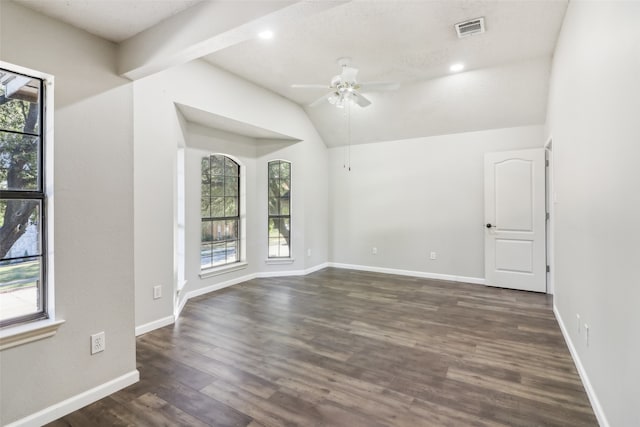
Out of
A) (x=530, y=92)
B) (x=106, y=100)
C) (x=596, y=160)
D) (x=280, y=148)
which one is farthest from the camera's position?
(x=280, y=148)

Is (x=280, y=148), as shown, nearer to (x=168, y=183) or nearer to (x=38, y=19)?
(x=168, y=183)

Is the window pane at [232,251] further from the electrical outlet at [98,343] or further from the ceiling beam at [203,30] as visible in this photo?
the ceiling beam at [203,30]

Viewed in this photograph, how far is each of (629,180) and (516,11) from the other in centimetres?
221

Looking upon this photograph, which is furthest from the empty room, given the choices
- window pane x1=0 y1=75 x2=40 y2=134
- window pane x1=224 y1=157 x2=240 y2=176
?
window pane x1=224 y1=157 x2=240 y2=176

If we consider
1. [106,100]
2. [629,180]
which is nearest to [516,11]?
[629,180]

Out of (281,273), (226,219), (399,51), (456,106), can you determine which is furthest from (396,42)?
(281,273)

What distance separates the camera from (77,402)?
2.02 m

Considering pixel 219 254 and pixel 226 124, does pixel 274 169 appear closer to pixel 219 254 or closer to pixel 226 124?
pixel 226 124

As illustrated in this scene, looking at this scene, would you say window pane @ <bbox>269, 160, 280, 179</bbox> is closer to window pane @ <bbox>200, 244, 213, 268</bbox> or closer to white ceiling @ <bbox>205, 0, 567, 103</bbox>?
white ceiling @ <bbox>205, 0, 567, 103</bbox>

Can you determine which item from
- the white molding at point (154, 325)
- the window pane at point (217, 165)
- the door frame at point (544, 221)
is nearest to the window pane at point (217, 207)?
the window pane at point (217, 165)

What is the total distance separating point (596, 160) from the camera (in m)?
2.02

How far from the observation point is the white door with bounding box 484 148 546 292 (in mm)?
4652

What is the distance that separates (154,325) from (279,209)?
2.97 meters

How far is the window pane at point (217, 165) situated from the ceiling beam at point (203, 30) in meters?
→ 2.66
